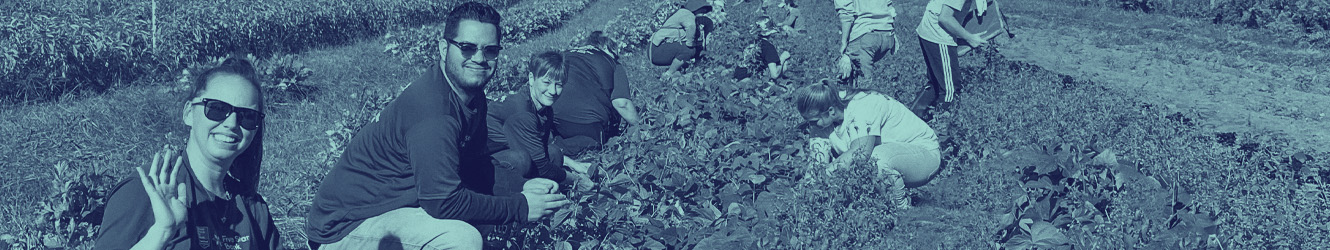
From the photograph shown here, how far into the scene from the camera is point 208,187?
321 centimetres

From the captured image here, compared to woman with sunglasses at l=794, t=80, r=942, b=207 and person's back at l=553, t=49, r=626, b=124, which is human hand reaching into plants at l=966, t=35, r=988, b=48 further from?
person's back at l=553, t=49, r=626, b=124

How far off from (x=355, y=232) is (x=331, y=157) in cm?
229

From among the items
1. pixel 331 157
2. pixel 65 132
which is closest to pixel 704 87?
A: pixel 331 157

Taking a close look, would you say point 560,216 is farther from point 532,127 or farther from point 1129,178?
point 1129,178

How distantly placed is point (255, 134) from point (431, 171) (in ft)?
1.92

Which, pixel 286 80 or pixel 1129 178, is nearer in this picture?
pixel 1129 178

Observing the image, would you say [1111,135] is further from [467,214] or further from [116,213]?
[116,213]

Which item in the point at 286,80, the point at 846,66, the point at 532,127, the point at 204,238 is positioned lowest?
the point at 286,80

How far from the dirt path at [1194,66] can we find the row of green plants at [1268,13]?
284 mm

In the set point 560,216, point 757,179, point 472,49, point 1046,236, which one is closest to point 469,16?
point 472,49

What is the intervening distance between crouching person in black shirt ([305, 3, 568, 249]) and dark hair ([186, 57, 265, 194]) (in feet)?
1.62

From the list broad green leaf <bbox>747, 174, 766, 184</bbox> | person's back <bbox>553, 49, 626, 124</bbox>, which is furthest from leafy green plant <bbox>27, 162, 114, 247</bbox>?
person's back <bbox>553, 49, 626, 124</bbox>

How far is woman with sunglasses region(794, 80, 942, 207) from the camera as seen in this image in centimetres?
612

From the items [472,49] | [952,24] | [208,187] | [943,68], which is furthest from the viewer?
[943,68]
